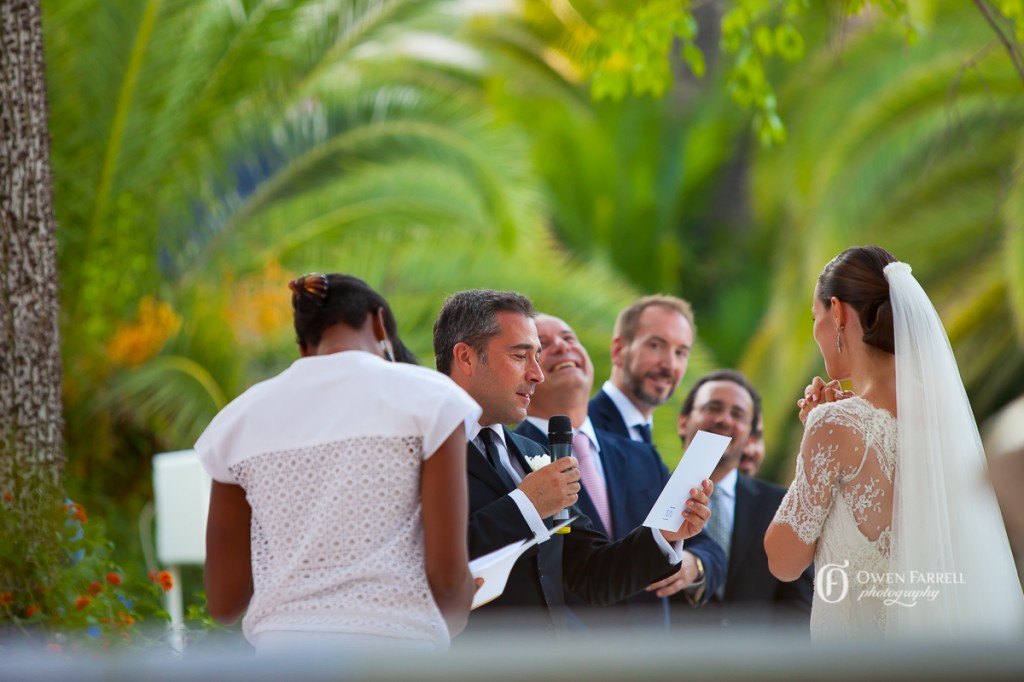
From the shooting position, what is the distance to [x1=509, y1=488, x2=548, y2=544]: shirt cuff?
12.9 feet

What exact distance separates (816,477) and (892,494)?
0.80 feet

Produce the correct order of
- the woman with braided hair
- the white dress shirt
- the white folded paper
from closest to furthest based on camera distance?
the woman with braided hair, the white folded paper, the white dress shirt

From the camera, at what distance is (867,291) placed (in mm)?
4211

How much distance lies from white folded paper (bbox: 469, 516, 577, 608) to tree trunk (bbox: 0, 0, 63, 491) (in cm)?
273

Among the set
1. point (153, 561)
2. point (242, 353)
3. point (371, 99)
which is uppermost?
point (371, 99)

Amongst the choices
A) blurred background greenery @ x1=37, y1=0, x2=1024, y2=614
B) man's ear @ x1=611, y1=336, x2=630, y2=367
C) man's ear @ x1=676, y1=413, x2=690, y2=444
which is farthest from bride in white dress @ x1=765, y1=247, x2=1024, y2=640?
blurred background greenery @ x1=37, y1=0, x2=1024, y2=614

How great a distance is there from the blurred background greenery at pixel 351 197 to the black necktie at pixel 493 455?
20.7 ft

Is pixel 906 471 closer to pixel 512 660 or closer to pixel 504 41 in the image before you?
pixel 512 660

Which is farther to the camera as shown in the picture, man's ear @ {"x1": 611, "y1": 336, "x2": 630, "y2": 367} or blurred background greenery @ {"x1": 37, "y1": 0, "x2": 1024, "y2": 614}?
blurred background greenery @ {"x1": 37, "y1": 0, "x2": 1024, "y2": 614}

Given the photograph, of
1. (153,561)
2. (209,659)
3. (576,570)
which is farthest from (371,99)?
(209,659)

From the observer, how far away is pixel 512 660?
1.51 m

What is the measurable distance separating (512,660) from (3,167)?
5158 millimetres

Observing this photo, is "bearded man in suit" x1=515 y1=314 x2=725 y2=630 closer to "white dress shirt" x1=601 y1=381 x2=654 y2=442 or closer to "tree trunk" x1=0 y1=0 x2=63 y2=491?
"white dress shirt" x1=601 y1=381 x2=654 y2=442

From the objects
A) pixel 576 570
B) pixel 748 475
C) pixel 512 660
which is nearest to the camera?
pixel 512 660
